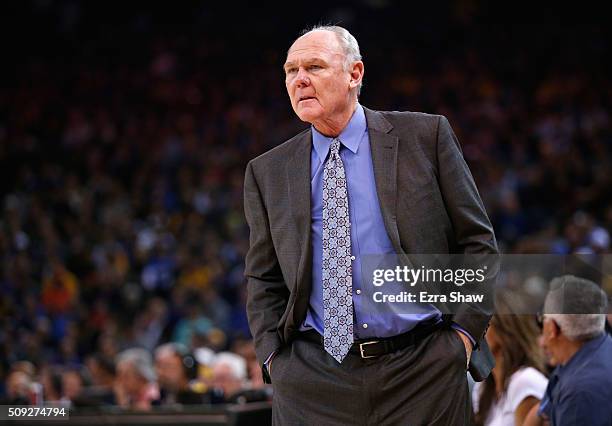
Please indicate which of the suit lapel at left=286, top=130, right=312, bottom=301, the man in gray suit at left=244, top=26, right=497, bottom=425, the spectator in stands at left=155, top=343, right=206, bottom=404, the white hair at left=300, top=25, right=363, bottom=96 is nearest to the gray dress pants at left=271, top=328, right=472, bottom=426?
the man in gray suit at left=244, top=26, right=497, bottom=425

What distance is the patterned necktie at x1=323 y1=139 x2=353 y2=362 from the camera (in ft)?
10.1

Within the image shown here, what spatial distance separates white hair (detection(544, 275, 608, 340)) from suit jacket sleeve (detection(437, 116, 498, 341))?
0.63 m

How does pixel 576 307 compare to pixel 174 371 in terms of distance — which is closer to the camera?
pixel 576 307

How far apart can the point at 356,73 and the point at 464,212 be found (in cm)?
54

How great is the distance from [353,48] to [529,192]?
8087mm

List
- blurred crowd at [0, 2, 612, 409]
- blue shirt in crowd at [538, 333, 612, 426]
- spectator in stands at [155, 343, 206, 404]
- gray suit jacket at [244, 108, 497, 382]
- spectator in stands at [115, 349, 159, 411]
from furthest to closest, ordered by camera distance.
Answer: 1. blurred crowd at [0, 2, 612, 409]
2. spectator in stands at [115, 349, 159, 411]
3. spectator in stands at [155, 343, 206, 404]
4. blue shirt in crowd at [538, 333, 612, 426]
5. gray suit jacket at [244, 108, 497, 382]

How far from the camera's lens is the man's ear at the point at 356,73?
10.8 ft

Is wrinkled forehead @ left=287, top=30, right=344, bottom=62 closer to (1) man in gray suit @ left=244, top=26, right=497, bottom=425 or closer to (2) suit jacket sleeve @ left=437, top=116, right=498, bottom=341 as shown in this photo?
(1) man in gray suit @ left=244, top=26, right=497, bottom=425

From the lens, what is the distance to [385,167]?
3.20 m

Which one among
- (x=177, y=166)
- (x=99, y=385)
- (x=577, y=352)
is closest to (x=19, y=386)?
(x=99, y=385)

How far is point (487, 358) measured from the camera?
10.8ft

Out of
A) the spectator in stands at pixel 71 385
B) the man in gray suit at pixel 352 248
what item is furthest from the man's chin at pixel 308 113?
the spectator in stands at pixel 71 385

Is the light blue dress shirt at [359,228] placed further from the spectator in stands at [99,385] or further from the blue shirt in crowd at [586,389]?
the spectator in stands at [99,385]

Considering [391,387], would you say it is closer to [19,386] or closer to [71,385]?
[19,386]
